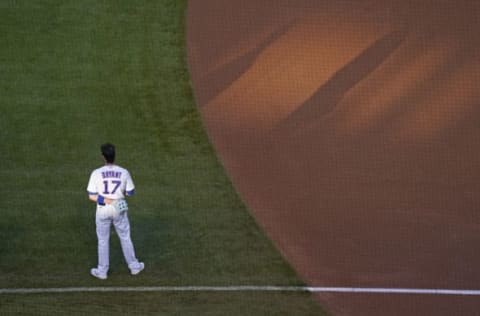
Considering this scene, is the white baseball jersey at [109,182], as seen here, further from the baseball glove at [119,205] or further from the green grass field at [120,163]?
the green grass field at [120,163]

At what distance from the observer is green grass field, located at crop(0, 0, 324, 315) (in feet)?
40.1

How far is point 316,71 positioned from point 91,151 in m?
4.11

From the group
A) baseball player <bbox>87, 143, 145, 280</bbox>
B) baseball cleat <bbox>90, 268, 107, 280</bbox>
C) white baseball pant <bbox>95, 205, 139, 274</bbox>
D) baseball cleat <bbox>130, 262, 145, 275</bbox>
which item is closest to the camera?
baseball player <bbox>87, 143, 145, 280</bbox>

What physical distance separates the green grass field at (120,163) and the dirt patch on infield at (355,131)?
0.48 m

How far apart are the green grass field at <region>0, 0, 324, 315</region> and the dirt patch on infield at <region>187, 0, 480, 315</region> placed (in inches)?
18.9

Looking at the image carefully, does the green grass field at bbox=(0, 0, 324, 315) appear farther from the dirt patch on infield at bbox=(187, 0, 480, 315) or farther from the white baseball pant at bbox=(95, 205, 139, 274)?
the dirt patch on infield at bbox=(187, 0, 480, 315)

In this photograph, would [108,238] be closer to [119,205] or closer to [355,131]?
[119,205]

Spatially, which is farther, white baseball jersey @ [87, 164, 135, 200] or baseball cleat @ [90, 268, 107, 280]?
baseball cleat @ [90, 268, 107, 280]

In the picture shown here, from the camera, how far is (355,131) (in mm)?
15703

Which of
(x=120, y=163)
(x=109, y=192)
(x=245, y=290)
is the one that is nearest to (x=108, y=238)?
(x=109, y=192)

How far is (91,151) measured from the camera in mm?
15242

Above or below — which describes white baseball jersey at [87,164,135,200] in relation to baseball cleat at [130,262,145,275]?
above

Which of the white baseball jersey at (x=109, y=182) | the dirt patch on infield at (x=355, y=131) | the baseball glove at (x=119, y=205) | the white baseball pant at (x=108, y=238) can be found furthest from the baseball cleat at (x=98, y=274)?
the dirt patch on infield at (x=355, y=131)

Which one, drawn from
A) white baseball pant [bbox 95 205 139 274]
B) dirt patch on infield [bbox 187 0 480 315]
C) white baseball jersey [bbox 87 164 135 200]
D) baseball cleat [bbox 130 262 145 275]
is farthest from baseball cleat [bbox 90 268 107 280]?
dirt patch on infield [bbox 187 0 480 315]
